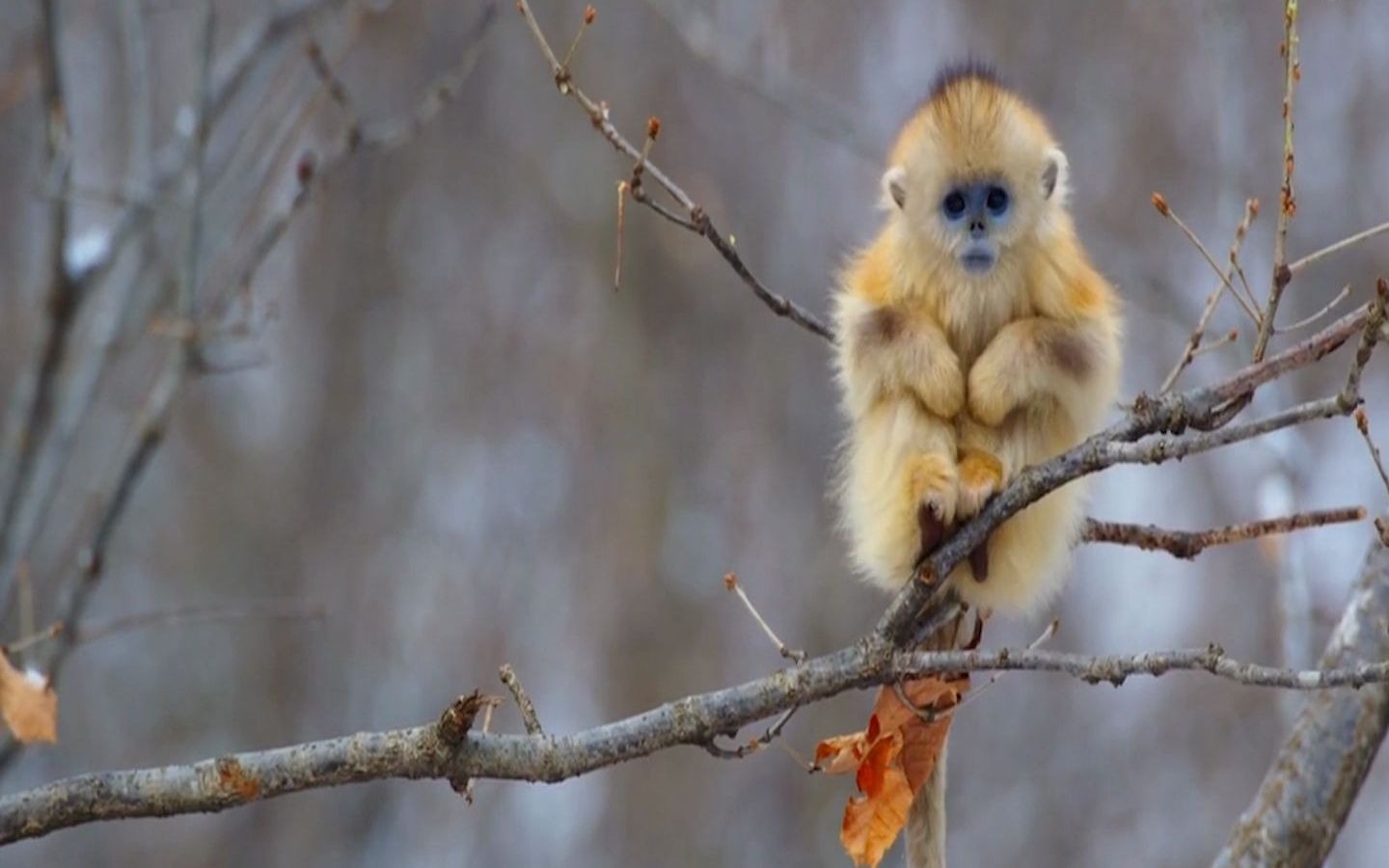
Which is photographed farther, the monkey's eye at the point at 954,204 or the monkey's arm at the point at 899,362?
the monkey's eye at the point at 954,204

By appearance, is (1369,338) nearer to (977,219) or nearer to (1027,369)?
(1027,369)

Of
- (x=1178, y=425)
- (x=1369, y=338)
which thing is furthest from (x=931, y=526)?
(x=1369, y=338)

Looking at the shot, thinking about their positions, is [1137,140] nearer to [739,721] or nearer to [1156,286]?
[1156,286]

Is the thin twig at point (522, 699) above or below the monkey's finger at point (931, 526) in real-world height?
below

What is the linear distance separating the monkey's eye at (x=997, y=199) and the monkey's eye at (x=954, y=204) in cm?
5

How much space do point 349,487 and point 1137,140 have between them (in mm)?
4641

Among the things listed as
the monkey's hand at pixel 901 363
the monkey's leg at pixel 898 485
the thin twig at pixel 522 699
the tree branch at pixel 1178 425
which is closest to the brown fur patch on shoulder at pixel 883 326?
the monkey's hand at pixel 901 363

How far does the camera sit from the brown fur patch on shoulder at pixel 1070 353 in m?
3.48

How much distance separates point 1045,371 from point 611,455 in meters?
7.19

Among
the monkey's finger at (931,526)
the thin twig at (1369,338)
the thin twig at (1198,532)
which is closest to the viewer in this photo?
the thin twig at (1369,338)

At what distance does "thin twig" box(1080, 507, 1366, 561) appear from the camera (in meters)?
2.72

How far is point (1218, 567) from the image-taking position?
950 centimetres

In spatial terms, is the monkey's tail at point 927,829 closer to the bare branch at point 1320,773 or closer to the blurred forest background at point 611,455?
the bare branch at point 1320,773

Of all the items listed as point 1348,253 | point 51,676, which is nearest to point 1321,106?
point 1348,253
